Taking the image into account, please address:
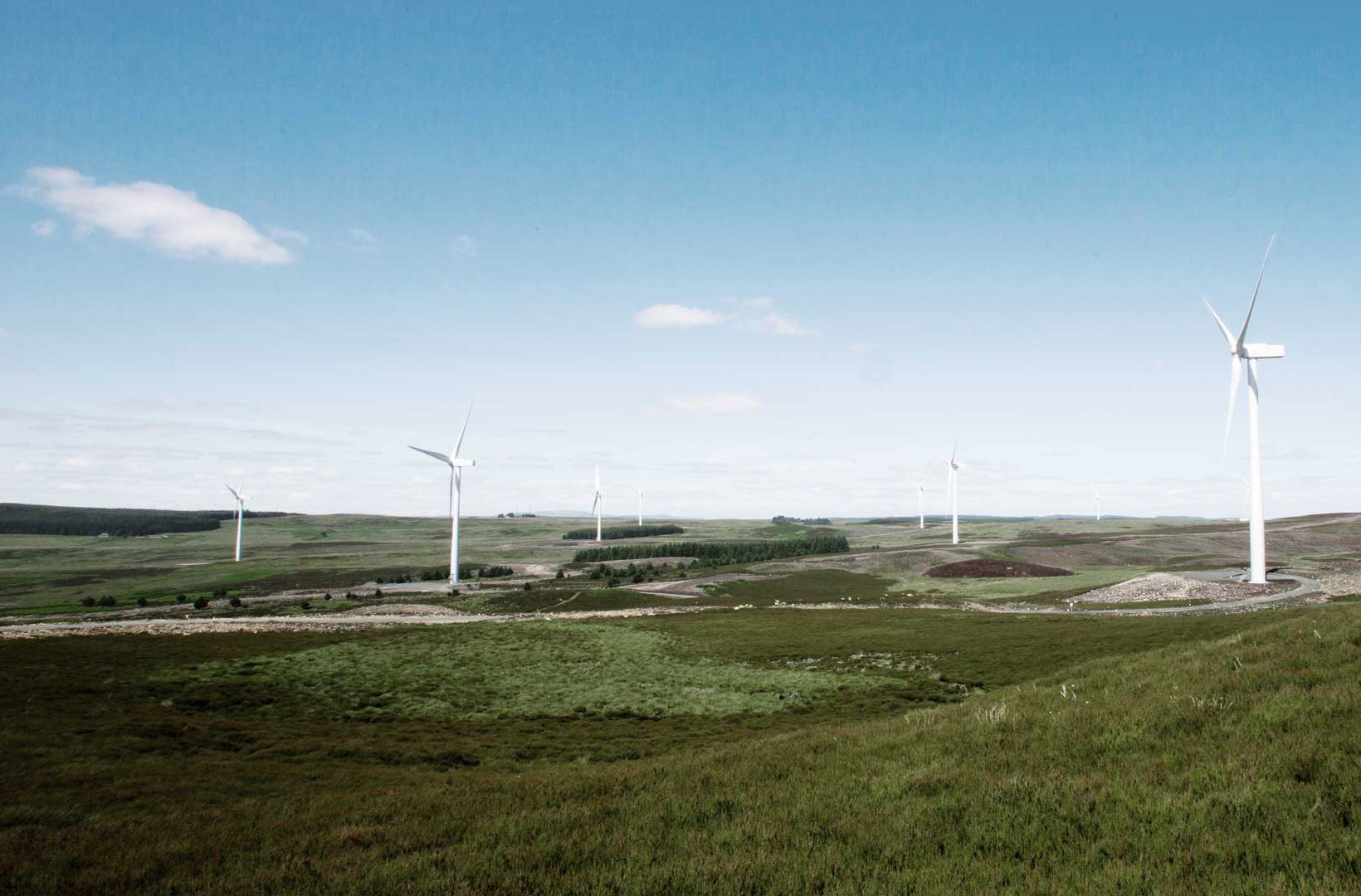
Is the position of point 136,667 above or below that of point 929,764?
below

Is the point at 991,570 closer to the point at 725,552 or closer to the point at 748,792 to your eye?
the point at 725,552

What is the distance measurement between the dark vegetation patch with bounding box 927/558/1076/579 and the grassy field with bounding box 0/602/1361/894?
8371 cm

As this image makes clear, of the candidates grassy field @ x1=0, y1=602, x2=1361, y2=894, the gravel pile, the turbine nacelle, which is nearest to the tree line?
the gravel pile

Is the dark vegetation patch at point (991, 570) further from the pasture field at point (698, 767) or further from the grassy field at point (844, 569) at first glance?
the pasture field at point (698, 767)

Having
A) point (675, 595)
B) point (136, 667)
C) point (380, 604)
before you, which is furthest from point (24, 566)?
point (136, 667)

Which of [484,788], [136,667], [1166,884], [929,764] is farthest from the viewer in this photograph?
[136,667]

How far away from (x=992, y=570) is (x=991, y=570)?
0.39 ft

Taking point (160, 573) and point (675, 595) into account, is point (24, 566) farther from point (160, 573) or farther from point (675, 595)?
point (675, 595)

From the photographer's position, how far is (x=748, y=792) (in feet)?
46.8

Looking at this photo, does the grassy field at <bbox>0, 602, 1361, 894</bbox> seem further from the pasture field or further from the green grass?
the green grass

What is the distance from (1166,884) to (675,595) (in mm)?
92443

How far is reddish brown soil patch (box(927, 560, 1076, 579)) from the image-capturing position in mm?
109750

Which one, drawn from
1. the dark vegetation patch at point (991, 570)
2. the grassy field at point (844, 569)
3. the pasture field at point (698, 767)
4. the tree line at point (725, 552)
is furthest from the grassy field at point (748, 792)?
the tree line at point (725, 552)

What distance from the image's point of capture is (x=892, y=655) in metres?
47.2
